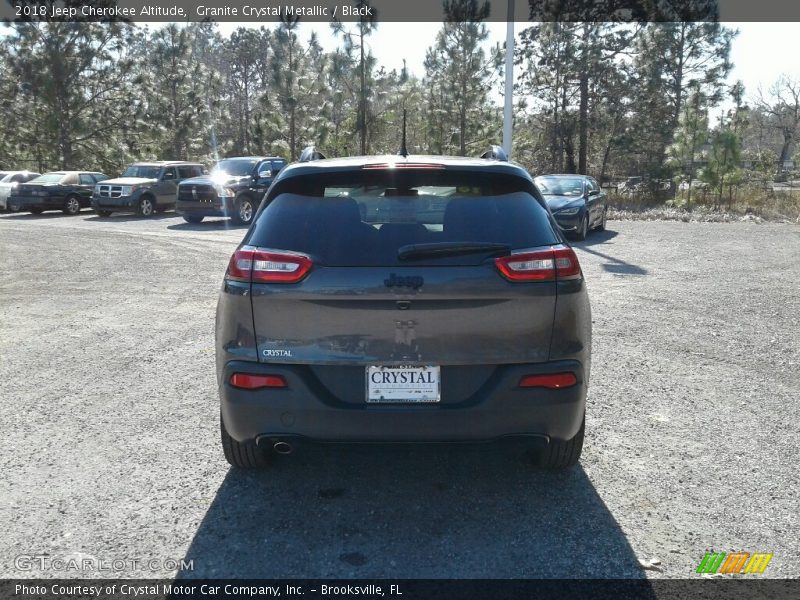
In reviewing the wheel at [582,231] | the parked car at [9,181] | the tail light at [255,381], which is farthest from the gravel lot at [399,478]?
the parked car at [9,181]

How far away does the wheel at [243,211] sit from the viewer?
20.4m

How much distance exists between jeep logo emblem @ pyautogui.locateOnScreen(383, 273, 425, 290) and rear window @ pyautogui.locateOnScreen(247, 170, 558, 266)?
3.6 inches

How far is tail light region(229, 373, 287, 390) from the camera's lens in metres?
3.11

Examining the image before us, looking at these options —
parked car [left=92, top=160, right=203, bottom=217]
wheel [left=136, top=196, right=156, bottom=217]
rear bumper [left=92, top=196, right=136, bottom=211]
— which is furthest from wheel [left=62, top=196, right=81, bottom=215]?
wheel [left=136, top=196, right=156, bottom=217]

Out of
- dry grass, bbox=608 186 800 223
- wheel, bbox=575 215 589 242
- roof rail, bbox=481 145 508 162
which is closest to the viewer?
roof rail, bbox=481 145 508 162

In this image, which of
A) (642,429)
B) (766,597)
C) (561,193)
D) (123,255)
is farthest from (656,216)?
(766,597)

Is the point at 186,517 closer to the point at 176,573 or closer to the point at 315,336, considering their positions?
the point at 176,573

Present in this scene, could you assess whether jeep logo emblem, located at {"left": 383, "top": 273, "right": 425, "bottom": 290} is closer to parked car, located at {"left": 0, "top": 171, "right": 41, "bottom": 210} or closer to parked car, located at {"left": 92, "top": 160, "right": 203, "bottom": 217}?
parked car, located at {"left": 92, "top": 160, "right": 203, "bottom": 217}

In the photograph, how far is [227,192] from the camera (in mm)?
20125

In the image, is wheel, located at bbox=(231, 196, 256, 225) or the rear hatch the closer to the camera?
the rear hatch

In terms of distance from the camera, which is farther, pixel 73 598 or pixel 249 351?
pixel 249 351

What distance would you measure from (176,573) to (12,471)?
1636 millimetres

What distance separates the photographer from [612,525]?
3.25 meters

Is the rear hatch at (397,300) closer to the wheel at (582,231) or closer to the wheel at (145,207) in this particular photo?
the wheel at (582,231)
